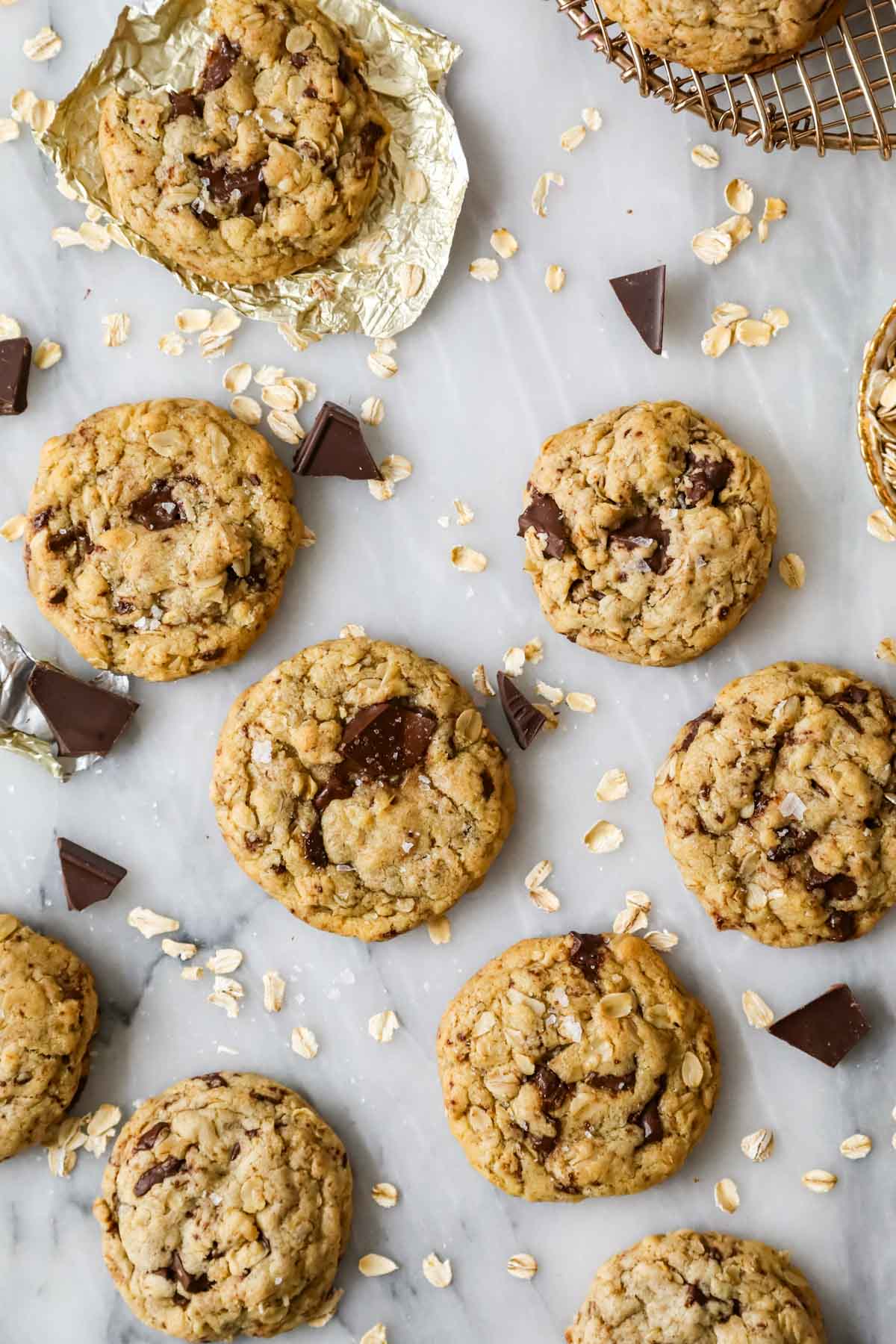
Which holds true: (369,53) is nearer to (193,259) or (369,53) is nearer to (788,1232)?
(193,259)

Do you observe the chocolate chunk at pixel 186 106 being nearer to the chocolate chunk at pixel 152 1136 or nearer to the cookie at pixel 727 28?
the cookie at pixel 727 28

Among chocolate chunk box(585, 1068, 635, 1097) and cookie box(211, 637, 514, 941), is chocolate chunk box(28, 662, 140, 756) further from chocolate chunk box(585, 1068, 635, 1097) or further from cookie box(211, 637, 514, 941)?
chocolate chunk box(585, 1068, 635, 1097)

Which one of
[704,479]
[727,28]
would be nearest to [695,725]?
[704,479]

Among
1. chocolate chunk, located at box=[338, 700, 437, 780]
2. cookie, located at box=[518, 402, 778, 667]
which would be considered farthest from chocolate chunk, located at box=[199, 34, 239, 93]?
chocolate chunk, located at box=[338, 700, 437, 780]

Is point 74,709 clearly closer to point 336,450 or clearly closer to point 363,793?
point 363,793

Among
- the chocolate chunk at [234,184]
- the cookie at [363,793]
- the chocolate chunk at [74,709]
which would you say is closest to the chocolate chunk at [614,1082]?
the cookie at [363,793]
